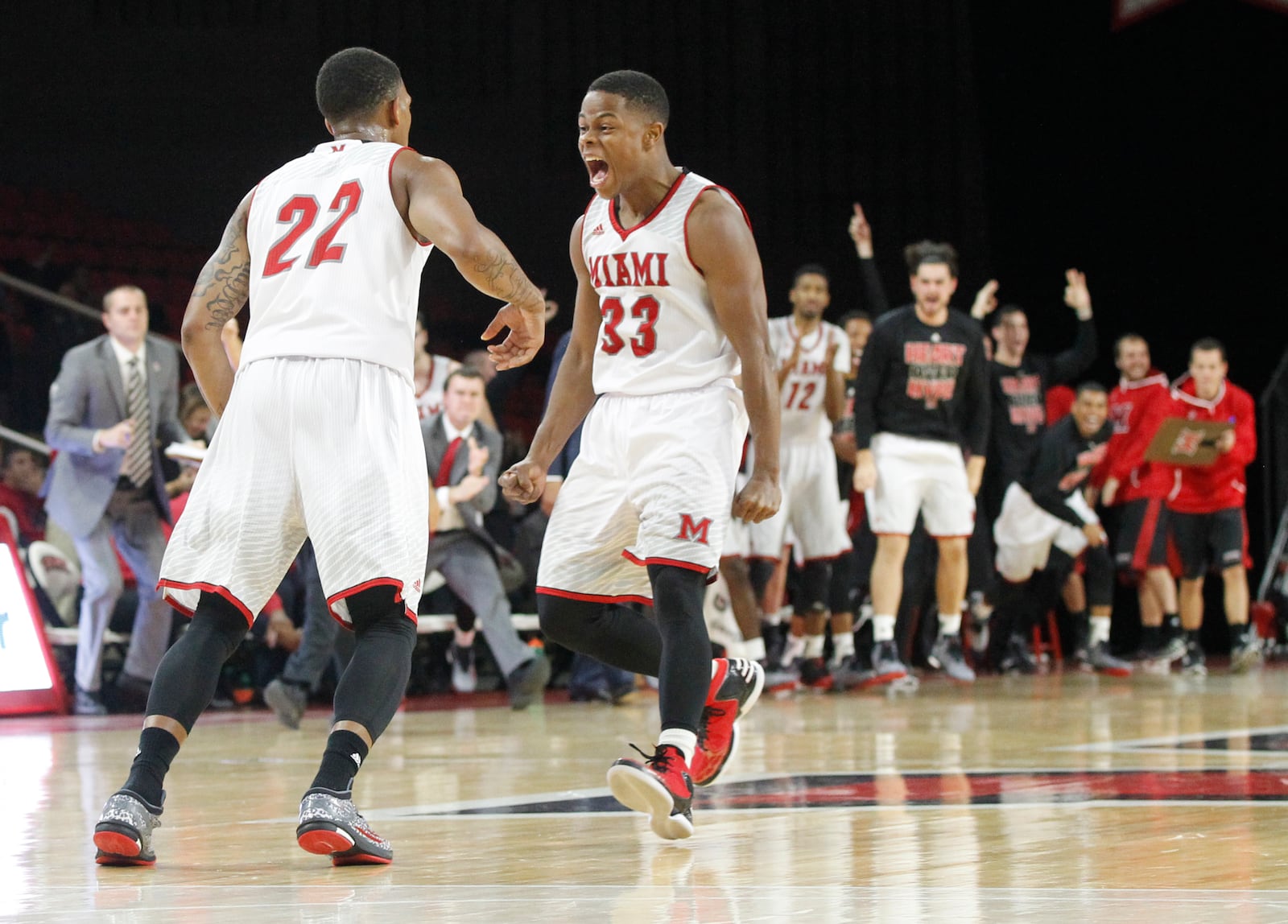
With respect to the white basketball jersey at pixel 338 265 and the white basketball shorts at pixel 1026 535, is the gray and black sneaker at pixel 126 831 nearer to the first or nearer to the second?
the white basketball jersey at pixel 338 265

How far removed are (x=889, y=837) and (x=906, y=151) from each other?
11793 millimetres

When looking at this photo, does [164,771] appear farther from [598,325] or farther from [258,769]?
[258,769]

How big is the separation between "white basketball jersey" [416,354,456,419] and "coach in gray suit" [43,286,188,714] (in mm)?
1282

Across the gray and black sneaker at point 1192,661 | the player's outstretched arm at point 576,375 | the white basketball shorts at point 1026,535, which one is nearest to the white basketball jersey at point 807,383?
the white basketball shorts at point 1026,535

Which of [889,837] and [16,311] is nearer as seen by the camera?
[889,837]

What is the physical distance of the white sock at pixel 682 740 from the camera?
370 centimetres

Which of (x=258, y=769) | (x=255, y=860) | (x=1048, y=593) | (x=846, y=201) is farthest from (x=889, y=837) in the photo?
(x=846, y=201)

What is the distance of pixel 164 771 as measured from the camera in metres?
3.41

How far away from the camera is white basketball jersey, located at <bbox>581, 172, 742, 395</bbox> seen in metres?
4.11

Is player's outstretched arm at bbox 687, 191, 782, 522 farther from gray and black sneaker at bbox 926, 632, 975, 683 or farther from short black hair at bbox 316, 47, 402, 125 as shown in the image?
gray and black sneaker at bbox 926, 632, 975, 683

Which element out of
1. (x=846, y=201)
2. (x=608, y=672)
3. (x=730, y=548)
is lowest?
(x=608, y=672)

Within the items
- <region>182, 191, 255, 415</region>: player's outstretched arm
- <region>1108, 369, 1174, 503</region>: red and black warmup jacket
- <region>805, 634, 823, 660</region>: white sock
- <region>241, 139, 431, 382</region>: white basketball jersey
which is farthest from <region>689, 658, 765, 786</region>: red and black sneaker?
<region>1108, 369, 1174, 503</region>: red and black warmup jacket

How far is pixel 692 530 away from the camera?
12.9 feet

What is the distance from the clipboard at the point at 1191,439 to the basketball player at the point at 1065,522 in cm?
38
